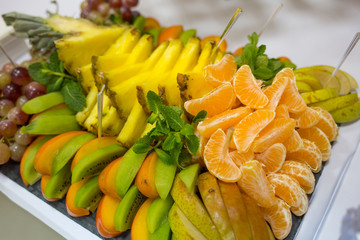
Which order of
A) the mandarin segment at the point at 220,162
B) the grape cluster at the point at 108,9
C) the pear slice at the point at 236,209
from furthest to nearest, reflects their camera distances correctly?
1. the grape cluster at the point at 108,9
2. the mandarin segment at the point at 220,162
3. the pear slice at the point at 236,209

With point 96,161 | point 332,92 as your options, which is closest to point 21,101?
point 96,161

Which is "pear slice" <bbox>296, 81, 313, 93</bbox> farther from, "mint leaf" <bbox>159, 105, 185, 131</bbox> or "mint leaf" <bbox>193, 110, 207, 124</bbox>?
"mint leaf" <bbox>159, 105, 185, 131</bbox>

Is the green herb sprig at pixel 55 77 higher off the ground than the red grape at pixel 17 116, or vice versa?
the green herb sprig at pixel 55 77

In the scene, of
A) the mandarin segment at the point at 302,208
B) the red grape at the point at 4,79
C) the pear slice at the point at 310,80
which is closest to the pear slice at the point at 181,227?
the mandarin segment at the point at 302,208

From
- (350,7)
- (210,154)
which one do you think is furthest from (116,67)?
(350,7)

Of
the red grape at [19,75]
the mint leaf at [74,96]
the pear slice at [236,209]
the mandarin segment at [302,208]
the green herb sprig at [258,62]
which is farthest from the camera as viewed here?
the red grape at [19,75]

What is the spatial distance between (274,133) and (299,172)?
0.75ft

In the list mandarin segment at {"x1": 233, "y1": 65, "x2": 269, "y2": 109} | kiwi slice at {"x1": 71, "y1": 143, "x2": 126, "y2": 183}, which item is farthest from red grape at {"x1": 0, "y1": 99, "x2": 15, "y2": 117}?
mandarin segment at {"x1": 233, "y1": 65, "x2": 269, "y2": 109}

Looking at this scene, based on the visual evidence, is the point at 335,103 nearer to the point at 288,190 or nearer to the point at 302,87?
the point at 302,87

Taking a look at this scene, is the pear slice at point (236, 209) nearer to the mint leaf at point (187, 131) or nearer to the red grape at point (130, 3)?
the mint leaf at point (187, 131)

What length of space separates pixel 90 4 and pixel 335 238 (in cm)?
222

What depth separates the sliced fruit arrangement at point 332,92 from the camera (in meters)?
1.62

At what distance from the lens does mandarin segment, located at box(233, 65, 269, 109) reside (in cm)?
133

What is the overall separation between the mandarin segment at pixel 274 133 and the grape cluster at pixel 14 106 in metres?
1.19
